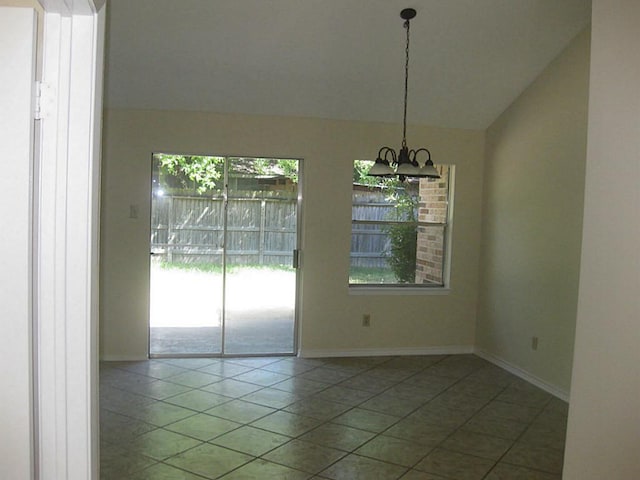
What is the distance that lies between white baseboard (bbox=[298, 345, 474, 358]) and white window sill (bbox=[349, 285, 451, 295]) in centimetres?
59

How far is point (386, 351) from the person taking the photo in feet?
18.5

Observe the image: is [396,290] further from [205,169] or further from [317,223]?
[205,169]

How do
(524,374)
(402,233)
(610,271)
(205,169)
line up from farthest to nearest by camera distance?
(402,233)
(205,169)
(524,374)
(610,271)

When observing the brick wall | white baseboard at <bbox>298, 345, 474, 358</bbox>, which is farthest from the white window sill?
white baseboard at <bbox>298, 345, 474, 358</bbox>

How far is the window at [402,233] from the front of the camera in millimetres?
5582

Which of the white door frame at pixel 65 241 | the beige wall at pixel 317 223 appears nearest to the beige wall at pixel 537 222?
the beige wall at pixel 317 223

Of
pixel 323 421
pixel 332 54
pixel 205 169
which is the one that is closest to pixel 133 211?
pixel 205 169

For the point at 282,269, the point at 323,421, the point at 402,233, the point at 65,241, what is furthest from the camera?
the point at 402,233

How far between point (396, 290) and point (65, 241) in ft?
14.9

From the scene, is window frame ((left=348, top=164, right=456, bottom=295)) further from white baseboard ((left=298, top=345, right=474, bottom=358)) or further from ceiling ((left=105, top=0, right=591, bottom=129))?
ceiling ((left=105, top=0, right=591, bottom=129))

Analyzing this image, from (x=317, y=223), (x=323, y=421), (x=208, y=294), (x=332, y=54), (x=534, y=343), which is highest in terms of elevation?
(x=332, y=54)

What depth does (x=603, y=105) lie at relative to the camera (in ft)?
6.86

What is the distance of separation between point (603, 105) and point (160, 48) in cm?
330

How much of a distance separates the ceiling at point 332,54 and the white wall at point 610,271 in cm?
204
